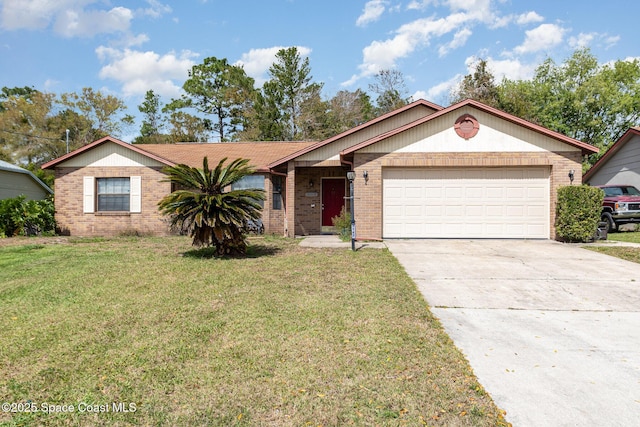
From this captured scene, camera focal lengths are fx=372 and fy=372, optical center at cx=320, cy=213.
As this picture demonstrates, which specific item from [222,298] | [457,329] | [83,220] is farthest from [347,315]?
[83,220]

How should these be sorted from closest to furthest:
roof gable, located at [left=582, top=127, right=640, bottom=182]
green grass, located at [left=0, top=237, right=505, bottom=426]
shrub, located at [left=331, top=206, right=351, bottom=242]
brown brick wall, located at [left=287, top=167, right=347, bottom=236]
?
green grass, located at [left=0, top=237, right=505, bottom=426], shrub, located at [left=331, top=206, right=351, bottom=242], brown brick wall, located at [left=287, top=167, right=347, bottom=236], roof gable, located at [left=582, top=127, right=640, bottom=182]

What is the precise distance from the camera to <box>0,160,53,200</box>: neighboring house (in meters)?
17.8

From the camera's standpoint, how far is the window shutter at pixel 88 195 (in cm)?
1462

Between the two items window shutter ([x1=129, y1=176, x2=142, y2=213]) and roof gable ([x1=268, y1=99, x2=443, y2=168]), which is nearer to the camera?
roof gable ([x1=268, y1=99, x2=443, y2=168])

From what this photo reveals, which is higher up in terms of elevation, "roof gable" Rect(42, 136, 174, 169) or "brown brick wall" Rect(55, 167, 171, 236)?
"roof gable" Rect(42, 136, 174, 169)

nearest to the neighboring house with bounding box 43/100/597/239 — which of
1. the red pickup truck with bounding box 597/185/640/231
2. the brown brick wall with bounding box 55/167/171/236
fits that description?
the brown brick wall with bounding box 55/167/171/236

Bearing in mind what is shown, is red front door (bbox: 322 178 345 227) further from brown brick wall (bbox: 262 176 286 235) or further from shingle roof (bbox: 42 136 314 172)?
shingle roof (bbox: 42 136 314 172)

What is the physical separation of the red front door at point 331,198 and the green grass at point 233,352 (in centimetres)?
809

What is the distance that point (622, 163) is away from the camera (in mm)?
17234

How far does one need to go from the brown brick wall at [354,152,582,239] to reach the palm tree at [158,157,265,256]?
420 centimetres

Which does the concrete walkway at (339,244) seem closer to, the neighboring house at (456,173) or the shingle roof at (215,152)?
the neighboring house at (456,173)

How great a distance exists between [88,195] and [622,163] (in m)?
23.3

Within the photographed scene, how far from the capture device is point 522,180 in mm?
12031

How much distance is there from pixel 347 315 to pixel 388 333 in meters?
0.73
